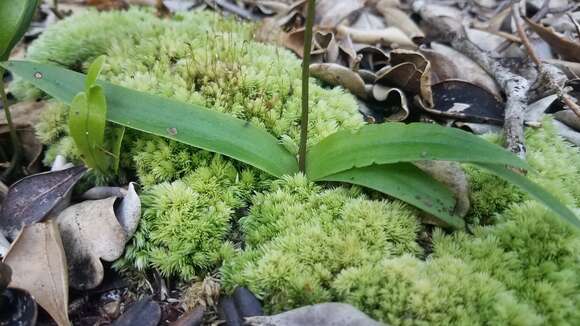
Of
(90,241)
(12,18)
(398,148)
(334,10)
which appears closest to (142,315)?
(90,241)

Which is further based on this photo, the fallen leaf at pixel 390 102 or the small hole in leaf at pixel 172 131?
the fallen leaf at pixel 390 102

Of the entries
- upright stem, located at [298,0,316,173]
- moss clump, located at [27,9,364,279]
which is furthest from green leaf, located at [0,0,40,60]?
upright stem, located at [298,0,316,173]

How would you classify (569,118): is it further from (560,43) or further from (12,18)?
(12,18)

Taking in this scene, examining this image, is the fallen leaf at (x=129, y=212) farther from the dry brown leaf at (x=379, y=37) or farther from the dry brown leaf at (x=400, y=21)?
the dry brown leaf at (x=400, y=21)

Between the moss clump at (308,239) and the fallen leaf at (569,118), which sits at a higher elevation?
the fallen leaf at (569,118)

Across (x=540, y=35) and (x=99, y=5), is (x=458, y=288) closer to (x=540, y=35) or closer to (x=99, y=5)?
(x=540, y=35)

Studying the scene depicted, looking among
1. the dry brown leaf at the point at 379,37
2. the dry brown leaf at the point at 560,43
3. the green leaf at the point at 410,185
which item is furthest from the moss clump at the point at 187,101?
the dry brown leaf at the point at 560,43
